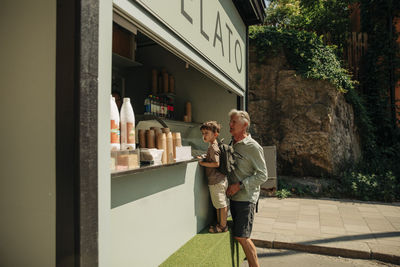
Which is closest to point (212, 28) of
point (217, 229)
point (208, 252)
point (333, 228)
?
point (217, 229)

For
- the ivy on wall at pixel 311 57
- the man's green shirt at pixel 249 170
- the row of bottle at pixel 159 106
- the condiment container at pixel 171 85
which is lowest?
the man's green shirt at pixel 249 170

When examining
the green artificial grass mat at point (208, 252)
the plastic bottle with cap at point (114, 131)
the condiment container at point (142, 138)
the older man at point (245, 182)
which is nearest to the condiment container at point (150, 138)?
the condiment container at point (142, 138)

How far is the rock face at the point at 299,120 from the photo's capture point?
7871mm

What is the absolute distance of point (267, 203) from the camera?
6520 mm

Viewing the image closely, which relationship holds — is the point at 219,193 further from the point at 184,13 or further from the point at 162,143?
the point at 184,13

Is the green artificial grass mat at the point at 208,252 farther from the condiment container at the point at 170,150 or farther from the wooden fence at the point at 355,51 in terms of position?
the wooden fence at the point at 355,51

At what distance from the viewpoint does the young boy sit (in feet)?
10.2

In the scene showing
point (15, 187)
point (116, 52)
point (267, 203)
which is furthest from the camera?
point (267, 203)

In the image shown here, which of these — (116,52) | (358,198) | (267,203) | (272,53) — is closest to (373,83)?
(272,53)

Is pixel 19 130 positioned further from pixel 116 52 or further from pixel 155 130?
pixel 116 52

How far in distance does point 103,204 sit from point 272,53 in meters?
8.19

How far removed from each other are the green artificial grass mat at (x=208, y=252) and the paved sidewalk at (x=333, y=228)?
48.4 inches

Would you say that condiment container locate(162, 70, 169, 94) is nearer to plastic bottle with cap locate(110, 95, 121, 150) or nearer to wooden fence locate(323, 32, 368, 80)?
plastic bottle with cap locate(110, 95, 121, 150)

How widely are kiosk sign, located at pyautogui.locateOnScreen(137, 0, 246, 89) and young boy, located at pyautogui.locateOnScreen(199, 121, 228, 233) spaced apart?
0.87 metres
